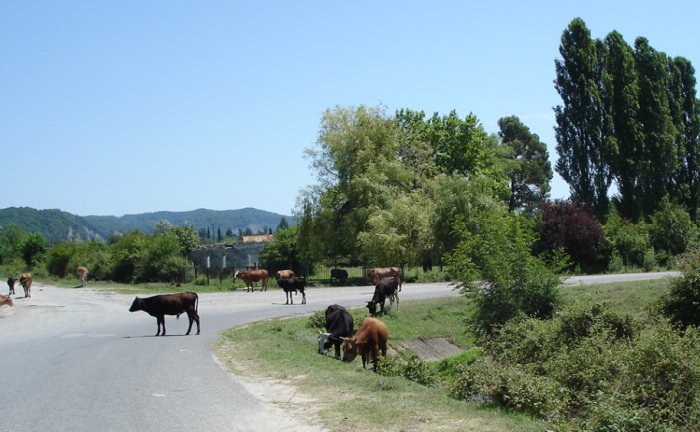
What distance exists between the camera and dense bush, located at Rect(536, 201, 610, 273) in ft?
168

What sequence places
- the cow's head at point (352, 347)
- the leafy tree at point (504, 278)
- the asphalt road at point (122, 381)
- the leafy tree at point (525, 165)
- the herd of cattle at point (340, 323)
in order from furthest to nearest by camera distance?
1. the leafy tree at point (525, 165)
2. the leafy tree at point (504, 278)
3. the herd of cattle at point (340, 323)
4. the cow's head at point (352, 347)
5. the asphalt road at point (122, 381)

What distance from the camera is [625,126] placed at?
62.2 metres

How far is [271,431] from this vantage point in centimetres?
953

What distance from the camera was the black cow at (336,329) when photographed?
19.0 m

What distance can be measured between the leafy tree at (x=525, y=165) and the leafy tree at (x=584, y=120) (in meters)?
20.6

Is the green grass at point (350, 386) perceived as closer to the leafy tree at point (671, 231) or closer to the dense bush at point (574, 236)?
the dense bush at point (574, 236)

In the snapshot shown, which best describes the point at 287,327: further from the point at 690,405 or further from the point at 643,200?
the point at 643,200

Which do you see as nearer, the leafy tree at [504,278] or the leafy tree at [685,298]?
the leafy tree at [685,298]

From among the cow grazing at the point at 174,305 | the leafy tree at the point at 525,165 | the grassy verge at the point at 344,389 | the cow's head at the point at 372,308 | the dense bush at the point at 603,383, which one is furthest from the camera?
the leafy tree at the point at 525,165

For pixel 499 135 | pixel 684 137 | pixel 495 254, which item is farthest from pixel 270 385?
pixel 499 135

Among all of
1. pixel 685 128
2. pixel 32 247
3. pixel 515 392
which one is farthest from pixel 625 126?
pixel 32 247

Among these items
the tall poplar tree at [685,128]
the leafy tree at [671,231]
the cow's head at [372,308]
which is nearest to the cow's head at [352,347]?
the cow's head at [372,308]

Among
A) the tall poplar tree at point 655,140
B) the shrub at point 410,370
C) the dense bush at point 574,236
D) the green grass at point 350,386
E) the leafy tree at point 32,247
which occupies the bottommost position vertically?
the shrub at point 410,370

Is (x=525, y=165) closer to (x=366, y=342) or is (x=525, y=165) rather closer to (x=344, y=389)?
(x=366, y=342)
